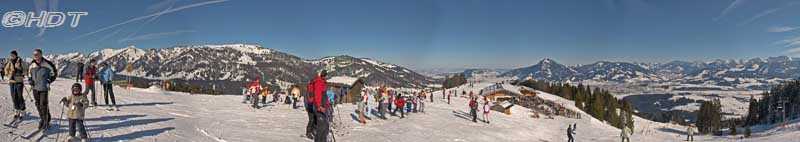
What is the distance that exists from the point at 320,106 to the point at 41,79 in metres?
5.67

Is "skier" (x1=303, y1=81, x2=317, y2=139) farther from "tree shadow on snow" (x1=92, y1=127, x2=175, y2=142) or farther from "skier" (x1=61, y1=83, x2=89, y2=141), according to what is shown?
"skier" (x1=61, y1=83, x2=89, y2=141)

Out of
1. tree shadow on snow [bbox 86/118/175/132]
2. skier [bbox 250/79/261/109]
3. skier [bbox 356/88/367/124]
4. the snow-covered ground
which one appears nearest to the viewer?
the snow-covered ground

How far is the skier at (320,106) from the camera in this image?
516 inches

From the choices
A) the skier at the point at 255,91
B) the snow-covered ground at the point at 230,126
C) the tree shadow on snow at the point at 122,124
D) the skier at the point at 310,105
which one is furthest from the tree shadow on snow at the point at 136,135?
the skier at the point at 255,91

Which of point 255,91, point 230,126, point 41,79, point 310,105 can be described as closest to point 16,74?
point 41,79

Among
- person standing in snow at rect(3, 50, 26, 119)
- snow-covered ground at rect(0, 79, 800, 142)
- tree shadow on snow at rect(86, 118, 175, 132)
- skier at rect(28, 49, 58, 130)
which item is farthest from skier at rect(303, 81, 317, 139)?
person standing in snow at rect(3, 50, 26, 119)

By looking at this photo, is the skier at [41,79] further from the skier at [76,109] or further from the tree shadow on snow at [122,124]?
the tree shadow on snow at [122,124]

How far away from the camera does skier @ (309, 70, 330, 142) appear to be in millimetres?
13094

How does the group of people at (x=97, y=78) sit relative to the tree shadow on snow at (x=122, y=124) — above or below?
above

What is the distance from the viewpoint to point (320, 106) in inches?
521

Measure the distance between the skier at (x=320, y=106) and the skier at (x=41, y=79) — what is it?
5327mm

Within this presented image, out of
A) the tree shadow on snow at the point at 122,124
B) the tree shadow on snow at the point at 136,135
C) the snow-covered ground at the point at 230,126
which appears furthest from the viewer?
the tree shadow on snow at the point at 122,124

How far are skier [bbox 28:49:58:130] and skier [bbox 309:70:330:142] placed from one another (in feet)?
17.5

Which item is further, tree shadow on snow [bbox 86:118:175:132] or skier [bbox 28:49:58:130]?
tree shadow on snow [bbox 86:118:175:132]
